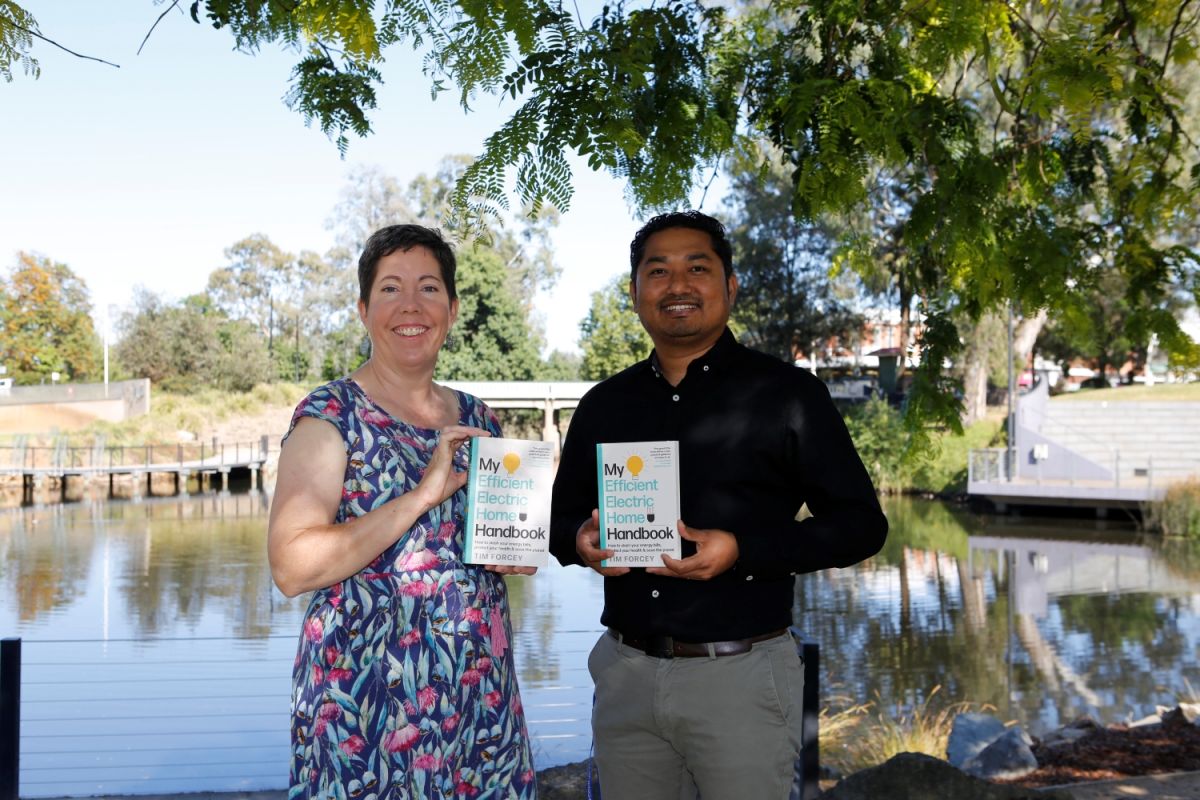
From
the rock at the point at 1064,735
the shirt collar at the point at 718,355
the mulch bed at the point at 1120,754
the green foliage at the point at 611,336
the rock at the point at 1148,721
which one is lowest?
the rock at the point at 1064,735

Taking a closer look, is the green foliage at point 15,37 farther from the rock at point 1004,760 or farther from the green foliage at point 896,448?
the green foliage at point 896,448

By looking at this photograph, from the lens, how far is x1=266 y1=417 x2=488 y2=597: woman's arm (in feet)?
7.23

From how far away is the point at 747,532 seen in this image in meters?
2.54

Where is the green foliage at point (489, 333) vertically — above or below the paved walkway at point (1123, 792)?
above

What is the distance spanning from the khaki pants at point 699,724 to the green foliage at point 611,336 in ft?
147

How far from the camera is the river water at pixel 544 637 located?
28.6ft

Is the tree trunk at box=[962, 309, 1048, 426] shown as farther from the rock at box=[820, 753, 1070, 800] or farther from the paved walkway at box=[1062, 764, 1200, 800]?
the rock at box=[820, 753, 1070, 800]

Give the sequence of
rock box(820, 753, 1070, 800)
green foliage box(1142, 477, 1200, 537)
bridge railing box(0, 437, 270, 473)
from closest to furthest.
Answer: rock box(820, 753, 1070, 800)
green foliage box(1142, 477, 1200, 537)
bridge railing box(0, 437, 270, 473)

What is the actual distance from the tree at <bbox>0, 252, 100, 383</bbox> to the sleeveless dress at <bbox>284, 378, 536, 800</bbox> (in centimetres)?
5568

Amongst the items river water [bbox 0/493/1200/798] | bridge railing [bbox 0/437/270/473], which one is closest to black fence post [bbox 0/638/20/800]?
river water [bbox 0/493/1200/798]

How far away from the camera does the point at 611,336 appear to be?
4978 cm

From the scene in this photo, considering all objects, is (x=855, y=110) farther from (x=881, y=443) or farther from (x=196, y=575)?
(x=881, y=443)

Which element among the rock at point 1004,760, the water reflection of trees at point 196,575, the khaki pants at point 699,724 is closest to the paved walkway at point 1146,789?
the rock at point 1004,760

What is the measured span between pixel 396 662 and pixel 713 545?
705 millimetres
